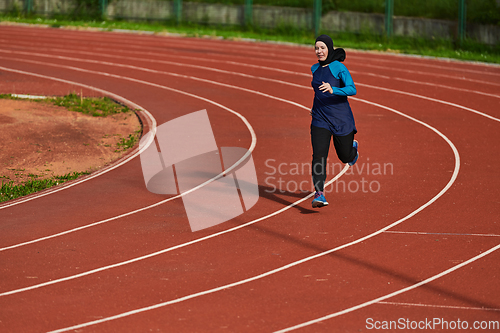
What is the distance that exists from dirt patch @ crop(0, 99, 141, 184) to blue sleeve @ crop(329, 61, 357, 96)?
16.2ft

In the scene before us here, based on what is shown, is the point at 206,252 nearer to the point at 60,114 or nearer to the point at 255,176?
the point at 255,176

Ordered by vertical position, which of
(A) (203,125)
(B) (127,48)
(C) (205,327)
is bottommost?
(C) (205,327)

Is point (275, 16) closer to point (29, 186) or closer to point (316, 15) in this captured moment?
point (316, 15)

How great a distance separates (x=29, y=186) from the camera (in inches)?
382

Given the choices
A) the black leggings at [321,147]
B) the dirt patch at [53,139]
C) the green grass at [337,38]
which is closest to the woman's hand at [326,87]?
the black leggings at [321,147]

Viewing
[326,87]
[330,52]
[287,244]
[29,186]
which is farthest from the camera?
[29,186]

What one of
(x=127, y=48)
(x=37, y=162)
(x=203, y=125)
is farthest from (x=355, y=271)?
(x=127, y=48)

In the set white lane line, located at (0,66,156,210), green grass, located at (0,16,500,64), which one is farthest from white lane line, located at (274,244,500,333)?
green grass, located at (0,16,500,64)

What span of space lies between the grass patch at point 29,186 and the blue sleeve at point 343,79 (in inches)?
191

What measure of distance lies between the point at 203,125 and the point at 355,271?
7695mm

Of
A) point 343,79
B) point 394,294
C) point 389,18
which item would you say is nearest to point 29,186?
point 343,79

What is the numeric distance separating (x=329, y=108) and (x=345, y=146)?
0.53 meters

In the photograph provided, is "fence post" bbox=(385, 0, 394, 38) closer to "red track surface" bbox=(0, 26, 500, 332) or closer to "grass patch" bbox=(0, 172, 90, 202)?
"red track surface" bbox=(0, 26, 500, 332)

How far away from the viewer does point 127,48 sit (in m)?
23.6
